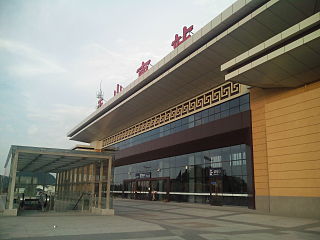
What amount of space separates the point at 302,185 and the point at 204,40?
12.2 metres

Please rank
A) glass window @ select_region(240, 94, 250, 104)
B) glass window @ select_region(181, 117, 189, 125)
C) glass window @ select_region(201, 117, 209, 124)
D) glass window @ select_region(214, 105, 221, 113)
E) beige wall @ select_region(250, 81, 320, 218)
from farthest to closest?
1. glass window @ select_region(181, 117, 189, 125)
2. glass window @ select_region(201, 117, 209, 124)
3. glass window @ select_region(214, 105, 221, 113)
4. glass window @ select_region(240, 94, 250, 104)
5. beige wall @ select_region(250, 81, 320, 218)

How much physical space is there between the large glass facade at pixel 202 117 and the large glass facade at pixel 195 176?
3038mm

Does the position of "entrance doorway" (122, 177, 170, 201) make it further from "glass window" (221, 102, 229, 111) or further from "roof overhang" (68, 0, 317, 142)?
"glass window" (221, 102, 229, 111)

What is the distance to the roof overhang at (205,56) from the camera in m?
18.3

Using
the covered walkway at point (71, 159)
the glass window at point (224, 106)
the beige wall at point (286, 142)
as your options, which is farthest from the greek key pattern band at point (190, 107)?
the covered walkway at point (71, 159)

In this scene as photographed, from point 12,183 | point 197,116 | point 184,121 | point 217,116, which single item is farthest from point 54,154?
point 184,121

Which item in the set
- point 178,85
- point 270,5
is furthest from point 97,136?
point 270,5

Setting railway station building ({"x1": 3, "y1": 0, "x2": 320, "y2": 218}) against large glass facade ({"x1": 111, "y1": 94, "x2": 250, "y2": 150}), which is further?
large glass facade ({"x1": 111, "y1": 94, "x2": 250, "y2": 150})

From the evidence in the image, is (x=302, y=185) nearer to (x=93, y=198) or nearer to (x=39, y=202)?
(x=93, y=198)

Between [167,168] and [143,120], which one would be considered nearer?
[167,168]

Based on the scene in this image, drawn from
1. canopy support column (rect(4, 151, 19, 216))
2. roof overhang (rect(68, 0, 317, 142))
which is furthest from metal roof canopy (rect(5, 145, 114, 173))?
roof overhang (rect(68, 0, 317, 142))

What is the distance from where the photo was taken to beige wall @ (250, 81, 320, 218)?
18578 mm

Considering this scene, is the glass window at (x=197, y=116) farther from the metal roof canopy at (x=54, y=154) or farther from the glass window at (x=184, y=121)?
the metal roof canopy at (x=54, y=154)

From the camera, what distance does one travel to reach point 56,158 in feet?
68.8
